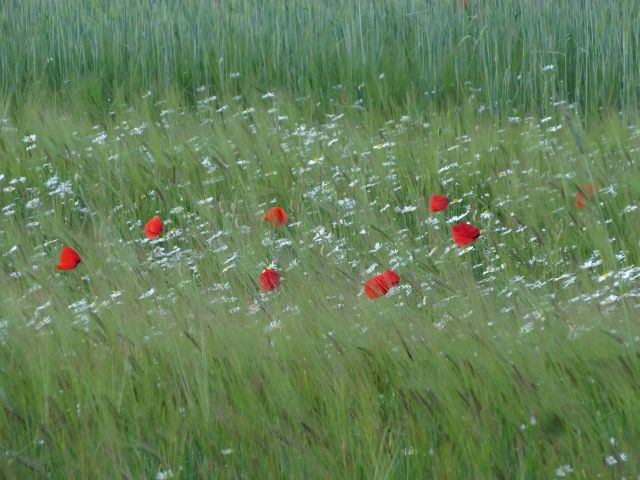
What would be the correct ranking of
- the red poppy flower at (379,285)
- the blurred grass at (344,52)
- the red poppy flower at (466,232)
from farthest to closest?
the blurred grass at (344,52), the red poppy flower at (466,232), the red poppy flower at (379,285)

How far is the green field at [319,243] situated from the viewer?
1762 millimetres

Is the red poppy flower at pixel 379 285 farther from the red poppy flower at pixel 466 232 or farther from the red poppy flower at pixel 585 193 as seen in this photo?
the red poppy flower at pixel 585 193

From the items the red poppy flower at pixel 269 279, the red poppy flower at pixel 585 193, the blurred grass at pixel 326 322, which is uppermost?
the red poppy flower at pixel 269 279

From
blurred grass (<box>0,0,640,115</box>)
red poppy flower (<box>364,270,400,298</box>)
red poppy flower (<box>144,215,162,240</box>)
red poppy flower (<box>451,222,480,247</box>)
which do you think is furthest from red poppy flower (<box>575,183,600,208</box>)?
blurred grass (<box>0,0,640,115</box>)

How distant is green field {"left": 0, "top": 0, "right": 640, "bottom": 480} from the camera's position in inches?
69.4

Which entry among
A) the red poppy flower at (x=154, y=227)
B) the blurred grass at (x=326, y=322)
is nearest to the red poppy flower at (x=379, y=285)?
the blurred grass at (x=326, y=322)

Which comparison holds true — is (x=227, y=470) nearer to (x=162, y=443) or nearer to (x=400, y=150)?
(x=162, y=443)

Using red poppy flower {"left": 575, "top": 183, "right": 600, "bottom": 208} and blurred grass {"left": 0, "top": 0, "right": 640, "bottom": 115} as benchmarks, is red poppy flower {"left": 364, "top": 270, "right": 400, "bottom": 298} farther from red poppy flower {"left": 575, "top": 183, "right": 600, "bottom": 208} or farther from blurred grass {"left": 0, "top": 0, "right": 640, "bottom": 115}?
blurred grass {"left": 0, "top": 0, "right": 640, "bottom": 115}

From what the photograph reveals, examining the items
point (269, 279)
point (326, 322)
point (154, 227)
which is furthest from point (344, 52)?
point (326, 322)

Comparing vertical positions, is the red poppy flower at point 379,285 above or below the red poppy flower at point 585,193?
above

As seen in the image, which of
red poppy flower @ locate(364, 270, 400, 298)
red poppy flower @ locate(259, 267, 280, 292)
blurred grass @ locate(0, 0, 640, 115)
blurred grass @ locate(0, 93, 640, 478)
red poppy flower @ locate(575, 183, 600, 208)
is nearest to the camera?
blurred grass @ locate(0, 93, 640, 478)

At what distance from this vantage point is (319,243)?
9.23 feet

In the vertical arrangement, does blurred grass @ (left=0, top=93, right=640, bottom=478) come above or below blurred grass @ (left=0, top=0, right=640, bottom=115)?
below

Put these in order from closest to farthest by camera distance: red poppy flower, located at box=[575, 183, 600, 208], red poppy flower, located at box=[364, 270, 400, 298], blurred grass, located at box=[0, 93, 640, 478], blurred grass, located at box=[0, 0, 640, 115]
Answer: blurred grass, located at box=[0, 93, 640, 478], red poppy flower, located at box=[364, 270, 400, 298], red poppy flower, located at box=[575, 183, 600, 208], blurred grass, located at box=[0, 0, 640, 115]
